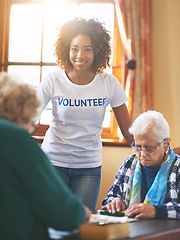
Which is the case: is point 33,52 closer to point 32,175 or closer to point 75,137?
point 75,137

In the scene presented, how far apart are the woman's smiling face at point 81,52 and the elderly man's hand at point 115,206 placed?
0.85m

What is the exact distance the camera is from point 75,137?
222cm

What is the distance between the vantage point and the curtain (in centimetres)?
356

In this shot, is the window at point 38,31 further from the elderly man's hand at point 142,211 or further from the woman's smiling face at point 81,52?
the elderly man's hand at point 142,211

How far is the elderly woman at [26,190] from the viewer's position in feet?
3.49

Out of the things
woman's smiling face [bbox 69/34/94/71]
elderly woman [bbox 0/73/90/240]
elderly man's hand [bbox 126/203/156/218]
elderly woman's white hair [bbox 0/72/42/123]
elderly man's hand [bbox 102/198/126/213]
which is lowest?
elderly man's hand [bbox 102/198/126/213]

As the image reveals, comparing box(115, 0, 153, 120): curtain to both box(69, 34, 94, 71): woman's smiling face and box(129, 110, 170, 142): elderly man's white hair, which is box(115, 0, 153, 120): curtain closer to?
box(69, 34, 94, 71): woman's smiling face

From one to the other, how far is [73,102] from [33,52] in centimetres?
192

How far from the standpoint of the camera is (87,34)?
7.65ft

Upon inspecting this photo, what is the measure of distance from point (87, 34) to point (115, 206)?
1099 mm

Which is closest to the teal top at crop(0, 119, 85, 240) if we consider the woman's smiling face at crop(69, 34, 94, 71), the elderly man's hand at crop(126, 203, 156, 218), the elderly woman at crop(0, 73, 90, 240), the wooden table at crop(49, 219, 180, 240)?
the elderly woman at crop(0, 73, 90, 240)

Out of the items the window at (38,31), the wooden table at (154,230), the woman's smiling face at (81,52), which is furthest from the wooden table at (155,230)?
the window at (38,31)

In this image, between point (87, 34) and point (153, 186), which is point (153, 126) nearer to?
point (153, 186)

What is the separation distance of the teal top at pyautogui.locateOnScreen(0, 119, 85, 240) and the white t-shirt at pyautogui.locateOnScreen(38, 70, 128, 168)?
1112 millimetres
